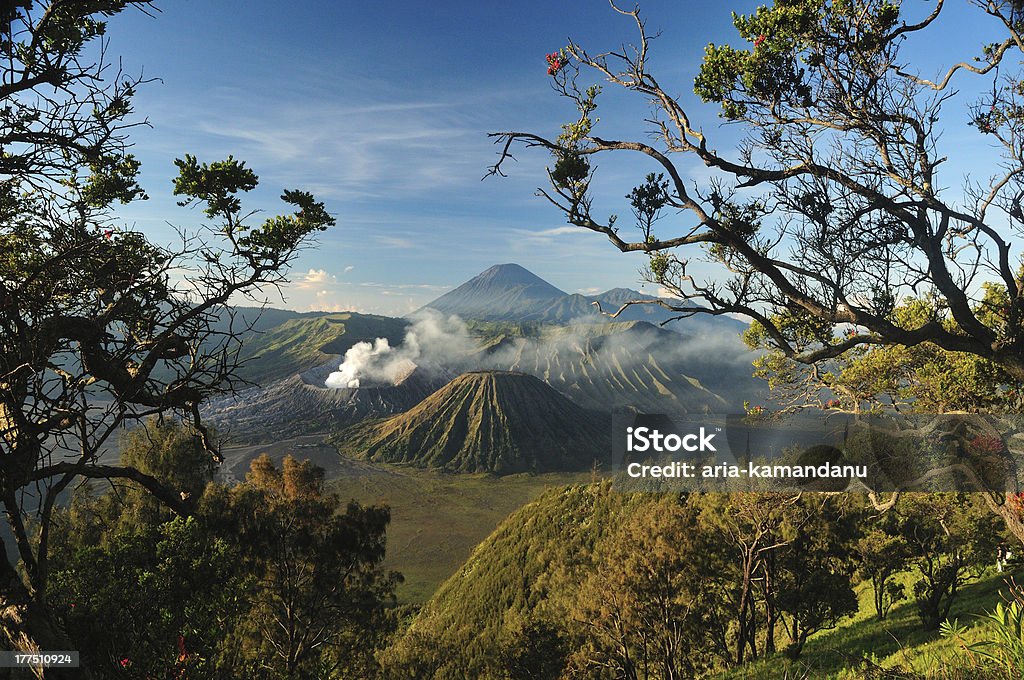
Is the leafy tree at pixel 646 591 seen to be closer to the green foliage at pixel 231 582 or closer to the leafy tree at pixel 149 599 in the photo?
the green foliage at pixel 231 582

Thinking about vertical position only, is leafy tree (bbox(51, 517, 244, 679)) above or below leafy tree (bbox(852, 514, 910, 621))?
above

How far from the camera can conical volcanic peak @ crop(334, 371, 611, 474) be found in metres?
138

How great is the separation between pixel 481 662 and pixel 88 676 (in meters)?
27.5

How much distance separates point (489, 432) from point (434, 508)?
48266mm

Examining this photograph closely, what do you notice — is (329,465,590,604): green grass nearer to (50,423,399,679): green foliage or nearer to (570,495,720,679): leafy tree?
(570,495,720,679): leafy tree

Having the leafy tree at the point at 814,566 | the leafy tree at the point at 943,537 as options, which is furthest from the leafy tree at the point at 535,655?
the leafy tree at the point at 943,537

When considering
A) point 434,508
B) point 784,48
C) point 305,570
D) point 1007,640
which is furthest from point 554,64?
Answer: point 434,508

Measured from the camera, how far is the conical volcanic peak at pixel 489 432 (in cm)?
13838

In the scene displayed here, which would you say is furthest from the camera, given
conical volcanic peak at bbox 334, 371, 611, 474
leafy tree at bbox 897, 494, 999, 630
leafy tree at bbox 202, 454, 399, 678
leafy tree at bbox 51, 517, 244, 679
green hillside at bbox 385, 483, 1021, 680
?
conical volcanic peak at bbox 334, 371, 611, 474

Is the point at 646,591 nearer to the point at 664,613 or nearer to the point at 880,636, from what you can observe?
the point at 664,613

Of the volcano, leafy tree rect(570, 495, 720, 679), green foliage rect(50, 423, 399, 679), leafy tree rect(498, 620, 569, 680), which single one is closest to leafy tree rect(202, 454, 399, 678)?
green foliage rect(50, 423, 399, 679)

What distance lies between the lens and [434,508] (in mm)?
101250

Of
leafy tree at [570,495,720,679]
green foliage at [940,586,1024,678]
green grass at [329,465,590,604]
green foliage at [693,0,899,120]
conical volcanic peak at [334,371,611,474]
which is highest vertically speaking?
green foliage at [693,0,899,120]

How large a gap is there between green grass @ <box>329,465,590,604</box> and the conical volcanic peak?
25.2 feet
